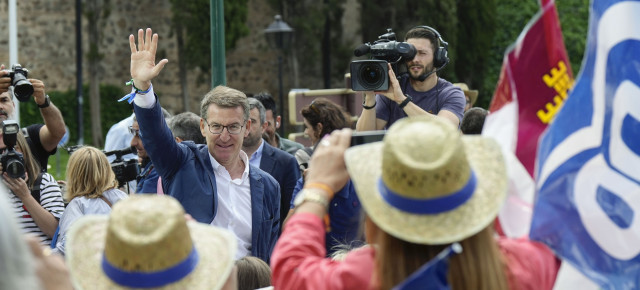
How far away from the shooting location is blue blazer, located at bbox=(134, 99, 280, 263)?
4.86 meters

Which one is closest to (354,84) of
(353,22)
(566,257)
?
(566,257)

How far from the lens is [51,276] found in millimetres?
2348

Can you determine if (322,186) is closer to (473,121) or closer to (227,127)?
(227,127)

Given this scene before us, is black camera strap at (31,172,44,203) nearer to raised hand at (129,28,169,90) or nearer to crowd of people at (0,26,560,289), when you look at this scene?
raised hand at (129,28,169,90)


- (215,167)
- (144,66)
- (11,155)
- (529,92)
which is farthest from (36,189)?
(529,92)

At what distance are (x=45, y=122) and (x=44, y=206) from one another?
0.75 meters

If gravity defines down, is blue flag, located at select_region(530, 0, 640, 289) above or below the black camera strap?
above

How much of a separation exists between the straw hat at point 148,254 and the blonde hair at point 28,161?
3609 millimetres

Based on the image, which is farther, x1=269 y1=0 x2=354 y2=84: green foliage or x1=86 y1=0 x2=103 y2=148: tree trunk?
x1=269 y1=0 x2=354 y2=84: green foliage

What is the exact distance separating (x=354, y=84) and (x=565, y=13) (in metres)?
26.1

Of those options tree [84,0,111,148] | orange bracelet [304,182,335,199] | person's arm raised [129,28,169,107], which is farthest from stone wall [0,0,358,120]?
orange bracelet [304,182,335,199]

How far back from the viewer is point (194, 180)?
5070 mm

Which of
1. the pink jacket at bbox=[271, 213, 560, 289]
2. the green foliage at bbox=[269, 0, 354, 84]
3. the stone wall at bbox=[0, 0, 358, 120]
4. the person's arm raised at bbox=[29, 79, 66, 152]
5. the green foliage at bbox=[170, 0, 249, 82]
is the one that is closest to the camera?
the pink jacket at bbox=[271, 213, 560, 289]

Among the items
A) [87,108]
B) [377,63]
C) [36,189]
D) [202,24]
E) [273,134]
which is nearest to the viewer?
[377,63]
